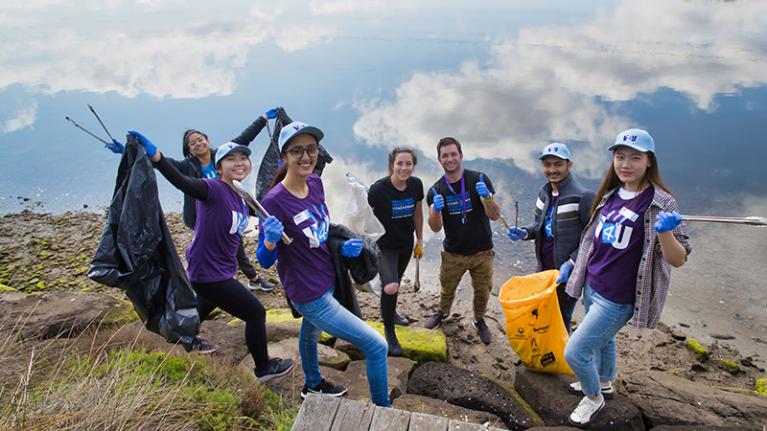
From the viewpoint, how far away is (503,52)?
19203 mm

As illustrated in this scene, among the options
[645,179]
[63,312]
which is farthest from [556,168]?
[63,312]

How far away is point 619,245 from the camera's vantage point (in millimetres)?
3084

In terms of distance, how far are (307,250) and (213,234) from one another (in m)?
0.89

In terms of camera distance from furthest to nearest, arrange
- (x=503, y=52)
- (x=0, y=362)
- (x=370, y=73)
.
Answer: (x=503, y=52), (x=370, y=73), (x=0, y=362)

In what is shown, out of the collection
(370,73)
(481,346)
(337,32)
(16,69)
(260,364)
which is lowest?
(481,346)

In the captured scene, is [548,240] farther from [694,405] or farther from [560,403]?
[694,405]

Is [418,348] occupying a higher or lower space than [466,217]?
lower

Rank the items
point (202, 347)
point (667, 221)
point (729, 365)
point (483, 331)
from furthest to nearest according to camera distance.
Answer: point (483, 331)
point (729, 365)
point (202, 347)
point (667, 221)

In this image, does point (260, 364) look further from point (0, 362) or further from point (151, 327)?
point (0, 362)

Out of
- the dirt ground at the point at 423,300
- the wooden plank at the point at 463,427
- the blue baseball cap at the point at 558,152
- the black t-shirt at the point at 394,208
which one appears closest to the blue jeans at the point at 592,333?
the blue baseball cap at the point at 558,152

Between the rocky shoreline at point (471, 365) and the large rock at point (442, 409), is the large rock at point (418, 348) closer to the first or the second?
the rocky shoreline at point (471, 365)

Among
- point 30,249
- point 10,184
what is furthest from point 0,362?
point 10,184

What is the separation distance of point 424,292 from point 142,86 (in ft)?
50.9

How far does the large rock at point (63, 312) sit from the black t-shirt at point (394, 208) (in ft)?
8.84
